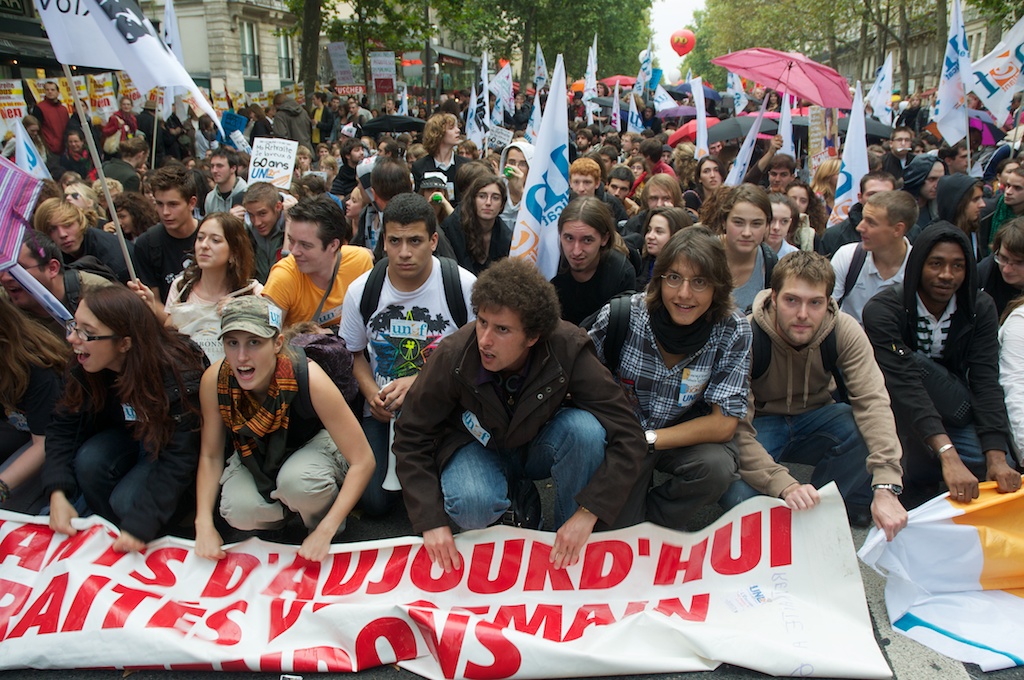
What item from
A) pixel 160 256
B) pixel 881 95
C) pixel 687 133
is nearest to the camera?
pixel 160 256

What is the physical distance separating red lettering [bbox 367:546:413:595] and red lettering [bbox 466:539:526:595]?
0.27 metres

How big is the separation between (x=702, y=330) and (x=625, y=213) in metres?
3.54

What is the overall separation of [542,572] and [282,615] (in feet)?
3.33

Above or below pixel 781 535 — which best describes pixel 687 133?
above

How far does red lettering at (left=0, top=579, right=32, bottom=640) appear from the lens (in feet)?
9.36

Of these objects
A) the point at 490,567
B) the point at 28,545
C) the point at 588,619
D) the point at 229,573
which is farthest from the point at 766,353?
the point at 28,545

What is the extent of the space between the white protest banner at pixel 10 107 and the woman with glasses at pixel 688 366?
387 inches

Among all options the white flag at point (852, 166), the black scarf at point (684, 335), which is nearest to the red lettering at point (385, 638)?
the black scarf at point (684, 335)

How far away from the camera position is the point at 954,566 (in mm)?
3006

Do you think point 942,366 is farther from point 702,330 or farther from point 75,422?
point 75,422

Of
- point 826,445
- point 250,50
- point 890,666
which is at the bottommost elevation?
point 890,666

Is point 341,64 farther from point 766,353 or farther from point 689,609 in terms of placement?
point 689,609

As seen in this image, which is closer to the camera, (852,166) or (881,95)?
(852,166)

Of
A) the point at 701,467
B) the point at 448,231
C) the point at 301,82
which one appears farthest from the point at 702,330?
the point at 301,82
